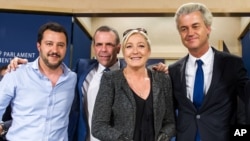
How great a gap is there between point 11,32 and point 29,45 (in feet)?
0.81

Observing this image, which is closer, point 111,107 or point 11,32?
point 111,107

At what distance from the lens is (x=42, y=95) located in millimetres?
1954

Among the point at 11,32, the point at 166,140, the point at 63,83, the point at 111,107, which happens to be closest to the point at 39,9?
the point at 11,32

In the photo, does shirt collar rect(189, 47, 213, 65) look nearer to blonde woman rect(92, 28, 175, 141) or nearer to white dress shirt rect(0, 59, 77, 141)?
blonde woman rect(92, 28, 175, 141)

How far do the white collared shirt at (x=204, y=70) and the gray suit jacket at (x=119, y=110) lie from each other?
0.25 metres

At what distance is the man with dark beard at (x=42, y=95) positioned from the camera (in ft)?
6.28

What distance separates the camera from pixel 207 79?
1990 millimetres

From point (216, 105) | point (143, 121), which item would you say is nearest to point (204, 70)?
point (216, 105)

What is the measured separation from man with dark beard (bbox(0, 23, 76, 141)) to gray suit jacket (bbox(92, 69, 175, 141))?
388 millimetres

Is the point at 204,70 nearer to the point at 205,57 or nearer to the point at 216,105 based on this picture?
the point at 205,57

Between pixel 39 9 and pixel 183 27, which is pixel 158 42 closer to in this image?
pixel 39 9

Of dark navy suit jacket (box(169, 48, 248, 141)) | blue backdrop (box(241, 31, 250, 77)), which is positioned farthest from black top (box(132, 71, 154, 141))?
blue backdrop (box(241, 31, 250, 77))

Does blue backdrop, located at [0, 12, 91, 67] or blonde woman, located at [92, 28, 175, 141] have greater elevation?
blue backdrop, located at [0, 12, 91, 67]

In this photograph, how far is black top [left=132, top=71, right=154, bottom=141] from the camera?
1.69 meters
